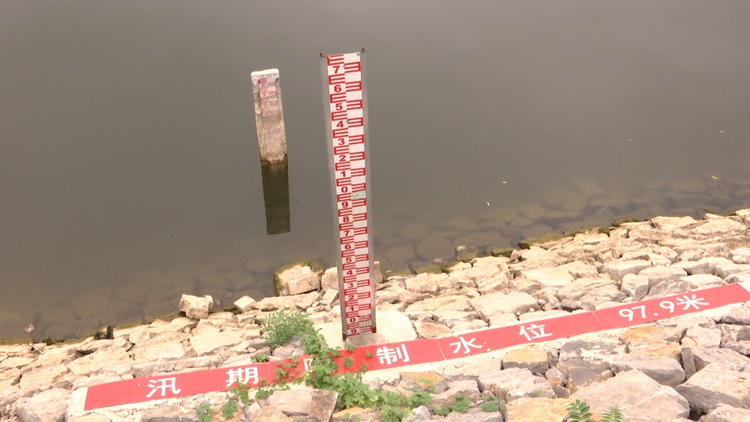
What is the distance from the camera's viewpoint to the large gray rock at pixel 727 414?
3.76m

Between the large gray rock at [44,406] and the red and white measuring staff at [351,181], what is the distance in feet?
6.99

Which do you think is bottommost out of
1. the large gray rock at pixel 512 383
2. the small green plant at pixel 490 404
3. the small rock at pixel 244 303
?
the small rock at pixel 244 303

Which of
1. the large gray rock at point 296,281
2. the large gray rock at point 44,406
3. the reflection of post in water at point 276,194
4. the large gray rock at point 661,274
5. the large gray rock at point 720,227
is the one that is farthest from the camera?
the reflection of post in water at point 276,194

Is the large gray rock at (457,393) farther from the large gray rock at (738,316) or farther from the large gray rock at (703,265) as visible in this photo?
the large gray rock at (703,265)

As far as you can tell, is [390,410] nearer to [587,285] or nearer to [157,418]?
[157,418]

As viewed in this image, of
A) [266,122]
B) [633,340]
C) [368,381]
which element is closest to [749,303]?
[633,340]

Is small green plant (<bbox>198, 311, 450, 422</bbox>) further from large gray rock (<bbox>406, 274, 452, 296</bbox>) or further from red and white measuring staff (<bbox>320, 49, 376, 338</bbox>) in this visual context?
large gray rock (<bbox>406, 274, 452, 296</bbox>)

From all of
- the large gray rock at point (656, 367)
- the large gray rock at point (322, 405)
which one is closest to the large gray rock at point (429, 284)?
the large gray rock at point (656, 367)

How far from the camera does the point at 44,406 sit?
496 cm

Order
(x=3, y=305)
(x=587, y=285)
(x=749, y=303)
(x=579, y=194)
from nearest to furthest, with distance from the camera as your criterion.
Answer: (x=749, y=303)
(x=587, y=285)
(x=3, y=305)
(x=579, y=194)

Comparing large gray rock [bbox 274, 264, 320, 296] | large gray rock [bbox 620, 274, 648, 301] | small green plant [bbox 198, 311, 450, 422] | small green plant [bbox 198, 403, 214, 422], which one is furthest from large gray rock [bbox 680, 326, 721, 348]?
large gray rock [bbox 274, 264, 320, 296]

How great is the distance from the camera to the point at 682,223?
9195mm

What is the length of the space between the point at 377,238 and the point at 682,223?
3954mm

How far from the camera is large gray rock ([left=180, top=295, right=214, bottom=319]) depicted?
7867 mm
